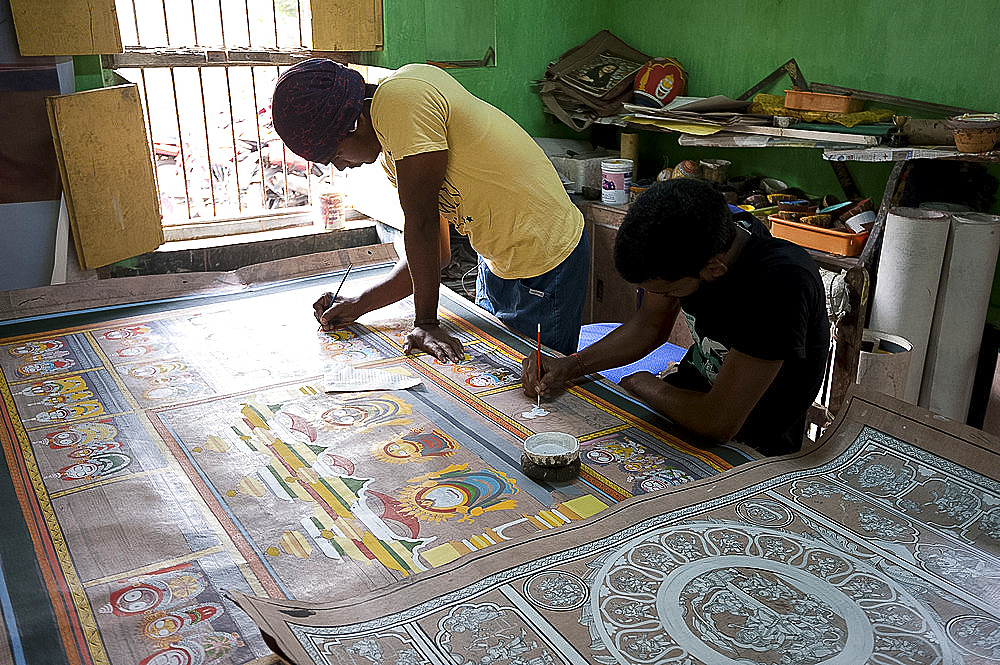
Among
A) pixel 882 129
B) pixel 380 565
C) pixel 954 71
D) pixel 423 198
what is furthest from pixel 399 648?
pixel 954 71

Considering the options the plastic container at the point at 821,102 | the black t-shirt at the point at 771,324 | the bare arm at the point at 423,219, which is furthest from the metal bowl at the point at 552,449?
the plastic container at the point at 821,102

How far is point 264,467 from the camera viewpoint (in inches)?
Result: 65.4

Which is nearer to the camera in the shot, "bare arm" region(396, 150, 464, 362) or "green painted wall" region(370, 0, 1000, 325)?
"bare arm" region(396, 150, 464, 362)

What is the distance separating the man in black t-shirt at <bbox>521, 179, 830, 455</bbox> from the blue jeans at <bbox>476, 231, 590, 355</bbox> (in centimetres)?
53

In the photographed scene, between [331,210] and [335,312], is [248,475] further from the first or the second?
[331,210]

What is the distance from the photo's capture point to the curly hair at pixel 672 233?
5.18ft

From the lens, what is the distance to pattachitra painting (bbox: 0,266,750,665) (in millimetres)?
1269

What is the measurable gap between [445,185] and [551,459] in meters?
0.97

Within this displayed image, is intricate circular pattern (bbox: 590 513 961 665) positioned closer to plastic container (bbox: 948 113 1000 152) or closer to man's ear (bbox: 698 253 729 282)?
man's ear (bbox: 698 253 729 282)

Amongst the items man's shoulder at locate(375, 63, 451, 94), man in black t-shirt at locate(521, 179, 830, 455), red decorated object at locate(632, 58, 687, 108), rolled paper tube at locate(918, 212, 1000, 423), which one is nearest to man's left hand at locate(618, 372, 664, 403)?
man in black t-shirt at locate(521, 179, 830, 455)

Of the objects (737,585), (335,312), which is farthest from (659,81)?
(737,585)

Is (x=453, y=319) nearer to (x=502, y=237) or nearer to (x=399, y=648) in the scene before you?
(x=502, y=237)

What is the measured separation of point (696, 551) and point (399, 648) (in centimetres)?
49

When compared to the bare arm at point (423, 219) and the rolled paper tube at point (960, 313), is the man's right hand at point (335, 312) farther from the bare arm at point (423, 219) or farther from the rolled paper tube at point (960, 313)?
the rolled paper tube at point (960, 313)
